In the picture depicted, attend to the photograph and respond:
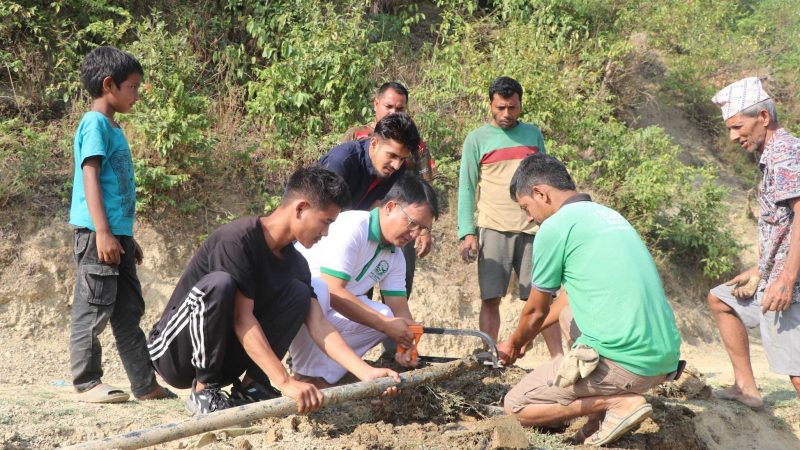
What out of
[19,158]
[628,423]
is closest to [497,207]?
[628,423]

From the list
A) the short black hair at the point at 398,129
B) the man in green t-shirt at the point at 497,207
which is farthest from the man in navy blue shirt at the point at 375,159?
the man in green t-shirt at the point at 497,207

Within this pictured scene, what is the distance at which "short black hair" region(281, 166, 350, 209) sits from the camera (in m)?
3.87

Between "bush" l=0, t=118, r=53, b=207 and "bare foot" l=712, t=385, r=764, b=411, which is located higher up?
"bush" l=0, t=118, r=53, b=207

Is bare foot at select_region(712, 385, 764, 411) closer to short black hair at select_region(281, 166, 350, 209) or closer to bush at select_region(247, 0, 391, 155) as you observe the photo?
short black hair at select_region(281, 166, 350, 209)

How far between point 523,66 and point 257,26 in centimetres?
283

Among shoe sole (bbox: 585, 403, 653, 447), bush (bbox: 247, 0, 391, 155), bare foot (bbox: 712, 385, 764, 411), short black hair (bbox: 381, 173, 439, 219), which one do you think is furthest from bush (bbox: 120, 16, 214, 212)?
bare foot (bbox: 712, 385, 764, 411)

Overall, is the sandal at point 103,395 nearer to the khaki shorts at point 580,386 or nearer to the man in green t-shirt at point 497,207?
the khaki shorts at point 580,386

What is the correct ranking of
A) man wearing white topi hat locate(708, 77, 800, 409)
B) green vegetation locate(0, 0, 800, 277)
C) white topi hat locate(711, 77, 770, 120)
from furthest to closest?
green vegetation locate(0, 0, 800, 277)
white topi hat locate(711, 77, 770, 120)
man wearing white topi hat locate(708, 77, 800, 409)

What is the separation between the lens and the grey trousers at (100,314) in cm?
429

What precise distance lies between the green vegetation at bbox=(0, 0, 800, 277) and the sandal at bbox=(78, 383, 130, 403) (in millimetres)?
2896

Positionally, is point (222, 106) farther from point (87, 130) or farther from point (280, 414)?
point (280, 414)

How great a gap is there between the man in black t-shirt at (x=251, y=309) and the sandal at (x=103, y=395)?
0.34 m

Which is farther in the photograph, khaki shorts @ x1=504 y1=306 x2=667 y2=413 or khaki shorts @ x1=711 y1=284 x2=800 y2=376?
khaki shorts @ x1=711 y1=284 x2=800 y2=376

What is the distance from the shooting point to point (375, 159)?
508cm
